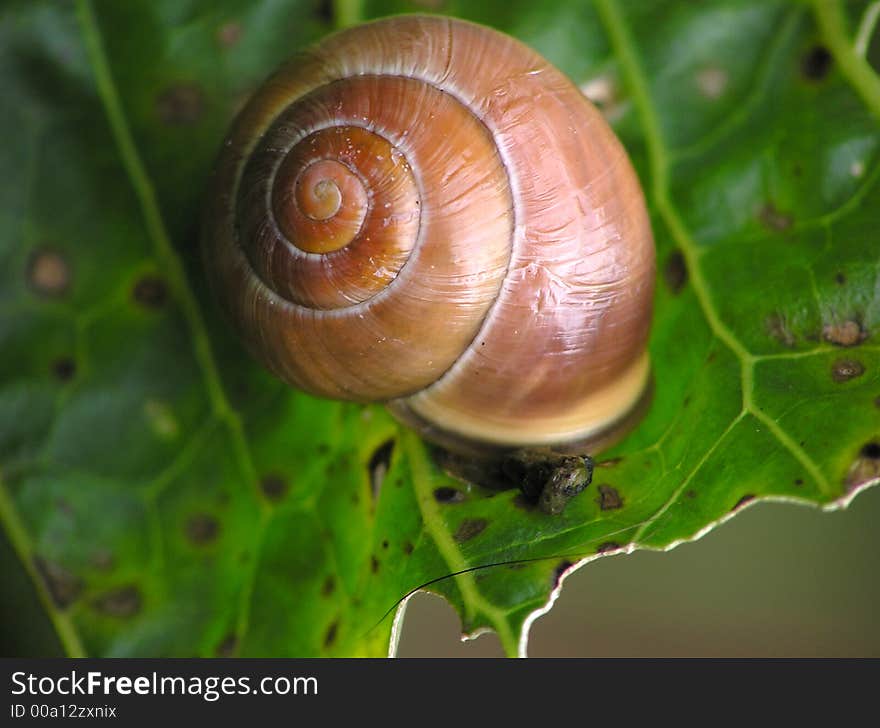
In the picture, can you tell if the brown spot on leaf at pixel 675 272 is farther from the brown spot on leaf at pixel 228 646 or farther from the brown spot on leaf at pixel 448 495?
the brown spot on leaf at pixel 228 646

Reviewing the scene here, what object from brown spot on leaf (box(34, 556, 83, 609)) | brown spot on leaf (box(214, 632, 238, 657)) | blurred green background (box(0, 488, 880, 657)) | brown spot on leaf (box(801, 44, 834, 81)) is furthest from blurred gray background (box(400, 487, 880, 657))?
brown spot on leaf (box(801, 44, 834, 81))

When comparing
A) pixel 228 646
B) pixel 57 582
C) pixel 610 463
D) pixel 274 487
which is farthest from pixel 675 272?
pixel 57 582

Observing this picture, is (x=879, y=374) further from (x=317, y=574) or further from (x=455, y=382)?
(x=317, y=574)

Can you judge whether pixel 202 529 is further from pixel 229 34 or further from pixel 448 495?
pixel 229 34

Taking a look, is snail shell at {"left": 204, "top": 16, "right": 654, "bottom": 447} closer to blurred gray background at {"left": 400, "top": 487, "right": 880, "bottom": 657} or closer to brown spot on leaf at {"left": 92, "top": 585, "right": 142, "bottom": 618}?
brown spot on leaf at {"left": 92, "top": 585, "right": 142, "bottom": 618}

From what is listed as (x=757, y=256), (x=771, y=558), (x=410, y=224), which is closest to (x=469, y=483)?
(x=410, y=224)

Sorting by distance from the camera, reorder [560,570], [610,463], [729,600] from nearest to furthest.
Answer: [560,570]
[610,463]
[729,600]

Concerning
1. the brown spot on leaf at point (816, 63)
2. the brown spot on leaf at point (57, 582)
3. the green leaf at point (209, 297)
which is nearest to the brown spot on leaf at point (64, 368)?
the green leaf at point (209, 297)
